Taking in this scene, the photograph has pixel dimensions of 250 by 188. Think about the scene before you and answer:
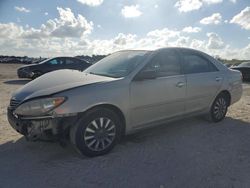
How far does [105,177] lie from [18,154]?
4.92 feet

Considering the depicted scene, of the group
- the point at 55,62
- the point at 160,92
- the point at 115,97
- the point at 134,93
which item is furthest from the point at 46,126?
the point at 55,62

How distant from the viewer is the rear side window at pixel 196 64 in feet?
17.3

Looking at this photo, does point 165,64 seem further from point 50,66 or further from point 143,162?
point 50,66

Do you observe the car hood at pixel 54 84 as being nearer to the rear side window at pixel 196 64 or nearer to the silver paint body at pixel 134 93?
the silver paint body at pixel 134 93

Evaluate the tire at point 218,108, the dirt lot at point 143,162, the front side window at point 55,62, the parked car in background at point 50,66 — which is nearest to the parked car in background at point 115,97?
the tire at point 218,108

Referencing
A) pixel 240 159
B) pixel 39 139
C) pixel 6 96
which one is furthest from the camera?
pixel 6 96

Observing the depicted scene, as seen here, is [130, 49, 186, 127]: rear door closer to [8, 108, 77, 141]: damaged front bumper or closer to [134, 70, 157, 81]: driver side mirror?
[134, 70, 157, 81]: driver side mirror

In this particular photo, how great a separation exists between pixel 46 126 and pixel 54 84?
689 mm

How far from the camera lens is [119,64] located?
191 inches

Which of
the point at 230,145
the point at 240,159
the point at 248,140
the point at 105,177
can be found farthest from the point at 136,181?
the point at 248,140

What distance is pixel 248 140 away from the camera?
495cm

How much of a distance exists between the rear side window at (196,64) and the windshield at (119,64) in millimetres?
924

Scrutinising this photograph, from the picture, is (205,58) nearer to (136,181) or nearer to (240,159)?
(240,159)

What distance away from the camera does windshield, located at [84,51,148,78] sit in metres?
4.54
